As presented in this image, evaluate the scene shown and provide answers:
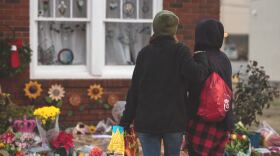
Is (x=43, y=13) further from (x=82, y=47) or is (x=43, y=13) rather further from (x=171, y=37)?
(x=171, y=37)

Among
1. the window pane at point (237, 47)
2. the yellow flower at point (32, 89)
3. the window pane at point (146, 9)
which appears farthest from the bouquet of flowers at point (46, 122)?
the window pane at point (237, 47)

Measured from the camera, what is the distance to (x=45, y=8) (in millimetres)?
8062

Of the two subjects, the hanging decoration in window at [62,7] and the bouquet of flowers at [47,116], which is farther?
the hanging decoration in window at [62,7]

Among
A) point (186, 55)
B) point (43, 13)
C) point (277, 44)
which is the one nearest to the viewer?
point (186, 55)

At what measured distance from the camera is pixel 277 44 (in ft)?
67.1

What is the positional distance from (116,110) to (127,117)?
10.7 feet

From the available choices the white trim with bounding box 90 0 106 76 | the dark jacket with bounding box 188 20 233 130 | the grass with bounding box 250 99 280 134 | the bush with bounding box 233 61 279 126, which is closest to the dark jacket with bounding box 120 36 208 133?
the dark jacket with bounding box 188 20 233 130

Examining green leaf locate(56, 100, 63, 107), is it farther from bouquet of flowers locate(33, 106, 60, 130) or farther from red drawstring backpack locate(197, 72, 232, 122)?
red drawstring backpack locate(197, 72, 232, 122)

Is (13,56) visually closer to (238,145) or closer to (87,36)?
(87,36)

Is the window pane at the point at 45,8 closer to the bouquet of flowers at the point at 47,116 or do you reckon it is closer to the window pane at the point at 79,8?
the window pane at the point at 79,8

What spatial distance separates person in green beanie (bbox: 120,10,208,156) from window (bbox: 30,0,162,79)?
3.82 m

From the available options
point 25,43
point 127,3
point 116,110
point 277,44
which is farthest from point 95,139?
point 277,44

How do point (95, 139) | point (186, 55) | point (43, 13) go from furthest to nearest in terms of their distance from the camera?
point (43, 13), point (95, 139), point (186, 55)

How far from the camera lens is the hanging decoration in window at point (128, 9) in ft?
27.6
